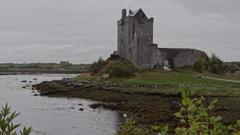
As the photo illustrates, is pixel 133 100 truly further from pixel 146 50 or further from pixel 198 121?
pixel 198 121

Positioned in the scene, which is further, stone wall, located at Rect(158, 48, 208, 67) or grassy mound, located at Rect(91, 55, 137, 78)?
stone wall, located at Rect(158, 48, 208, 67)

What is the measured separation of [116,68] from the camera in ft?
194

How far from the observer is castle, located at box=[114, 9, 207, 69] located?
215ft

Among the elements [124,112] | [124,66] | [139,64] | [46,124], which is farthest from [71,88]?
[46,124]

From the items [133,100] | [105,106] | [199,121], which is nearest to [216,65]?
[133,100]

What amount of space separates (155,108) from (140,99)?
7.94 metres

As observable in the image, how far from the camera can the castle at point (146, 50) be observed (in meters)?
65.5

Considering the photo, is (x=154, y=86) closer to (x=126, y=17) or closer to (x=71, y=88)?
(x=71, y=88)

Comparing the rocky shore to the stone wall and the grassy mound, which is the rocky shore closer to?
the grassy mound

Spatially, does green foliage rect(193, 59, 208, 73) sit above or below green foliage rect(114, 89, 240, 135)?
above

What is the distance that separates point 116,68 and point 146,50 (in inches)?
312

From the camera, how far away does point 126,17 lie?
68.7 m

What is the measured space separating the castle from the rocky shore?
1005 centimetres

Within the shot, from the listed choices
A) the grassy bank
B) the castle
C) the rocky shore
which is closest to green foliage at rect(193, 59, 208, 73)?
the castle
